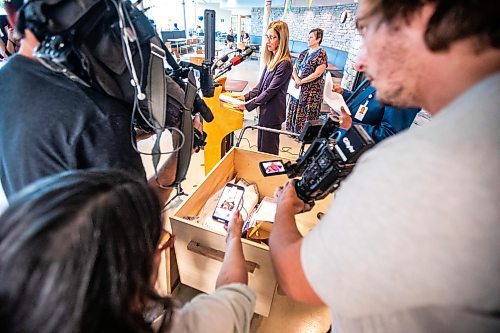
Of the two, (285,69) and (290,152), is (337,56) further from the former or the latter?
(285,69)

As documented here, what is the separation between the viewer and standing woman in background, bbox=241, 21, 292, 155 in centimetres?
222

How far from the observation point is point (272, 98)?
7.63 feet

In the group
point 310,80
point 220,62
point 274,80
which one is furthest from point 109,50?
point 310,80

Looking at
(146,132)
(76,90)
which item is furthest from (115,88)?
(146,132)

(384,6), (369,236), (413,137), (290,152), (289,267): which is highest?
(384,6)

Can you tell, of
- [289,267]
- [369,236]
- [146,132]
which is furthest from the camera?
[146,132]

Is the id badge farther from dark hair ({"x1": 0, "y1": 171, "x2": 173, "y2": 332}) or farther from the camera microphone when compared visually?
dark hair ({"x1": 0, "y1": 171, "x2": 173, "y2": 332})

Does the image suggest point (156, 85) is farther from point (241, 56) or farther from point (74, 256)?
point (241, 56)

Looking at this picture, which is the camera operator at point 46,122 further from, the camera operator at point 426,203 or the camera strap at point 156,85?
the camera operator at point 426,203

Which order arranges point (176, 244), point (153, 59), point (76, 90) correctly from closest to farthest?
point (76, 90) → point (153, 59) → point (176, 244)

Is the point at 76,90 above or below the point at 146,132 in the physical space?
above

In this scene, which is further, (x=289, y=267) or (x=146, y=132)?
(x=146, y=132)

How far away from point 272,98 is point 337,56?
6.07 meters

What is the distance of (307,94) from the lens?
3029mm
